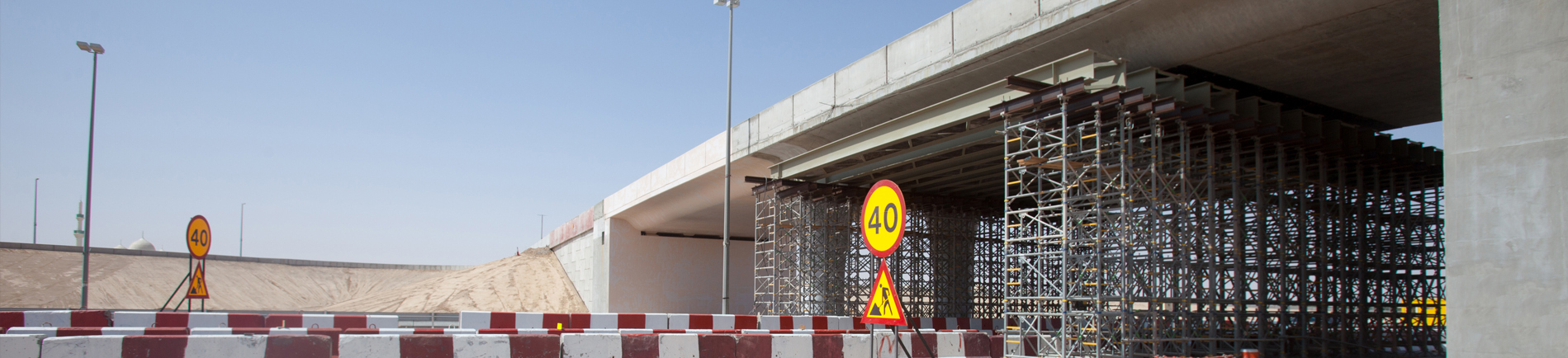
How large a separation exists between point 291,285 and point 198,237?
38473mm

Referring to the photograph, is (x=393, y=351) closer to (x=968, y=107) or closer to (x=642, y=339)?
(x=642, y=339)

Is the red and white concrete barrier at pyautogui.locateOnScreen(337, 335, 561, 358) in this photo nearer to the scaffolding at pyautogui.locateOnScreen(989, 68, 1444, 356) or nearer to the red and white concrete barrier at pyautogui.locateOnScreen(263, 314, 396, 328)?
the red and white concrete barrier at pyautogui.locateOnScreen(263, 314, 396, 328)

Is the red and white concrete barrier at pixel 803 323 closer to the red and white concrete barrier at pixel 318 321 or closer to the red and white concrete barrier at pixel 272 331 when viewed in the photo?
the red and white concrete barrier at pixel 318 321

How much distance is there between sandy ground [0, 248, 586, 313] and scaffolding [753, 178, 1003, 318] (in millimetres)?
19538

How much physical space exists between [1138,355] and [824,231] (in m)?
13.7

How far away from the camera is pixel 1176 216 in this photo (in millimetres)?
16109

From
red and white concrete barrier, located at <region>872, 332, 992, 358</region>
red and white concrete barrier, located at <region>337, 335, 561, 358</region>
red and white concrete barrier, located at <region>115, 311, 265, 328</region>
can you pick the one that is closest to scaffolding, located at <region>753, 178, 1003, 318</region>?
red and white concrete barrier, located at <region>115, 311, 265, 328</region>

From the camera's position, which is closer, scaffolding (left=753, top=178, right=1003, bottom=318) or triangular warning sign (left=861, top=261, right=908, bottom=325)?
triangular warning sign (left=861, top=261, right=908, bottom=325)

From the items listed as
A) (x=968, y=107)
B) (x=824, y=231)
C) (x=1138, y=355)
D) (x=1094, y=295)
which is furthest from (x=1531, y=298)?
(x=824, y=231)

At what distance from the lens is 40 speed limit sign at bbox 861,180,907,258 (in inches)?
258

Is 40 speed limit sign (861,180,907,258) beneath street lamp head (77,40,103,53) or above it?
beneath

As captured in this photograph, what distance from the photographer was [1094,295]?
15.8m

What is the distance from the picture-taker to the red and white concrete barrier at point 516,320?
53.5 ft

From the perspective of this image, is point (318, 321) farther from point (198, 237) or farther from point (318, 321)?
point (198, 237)
